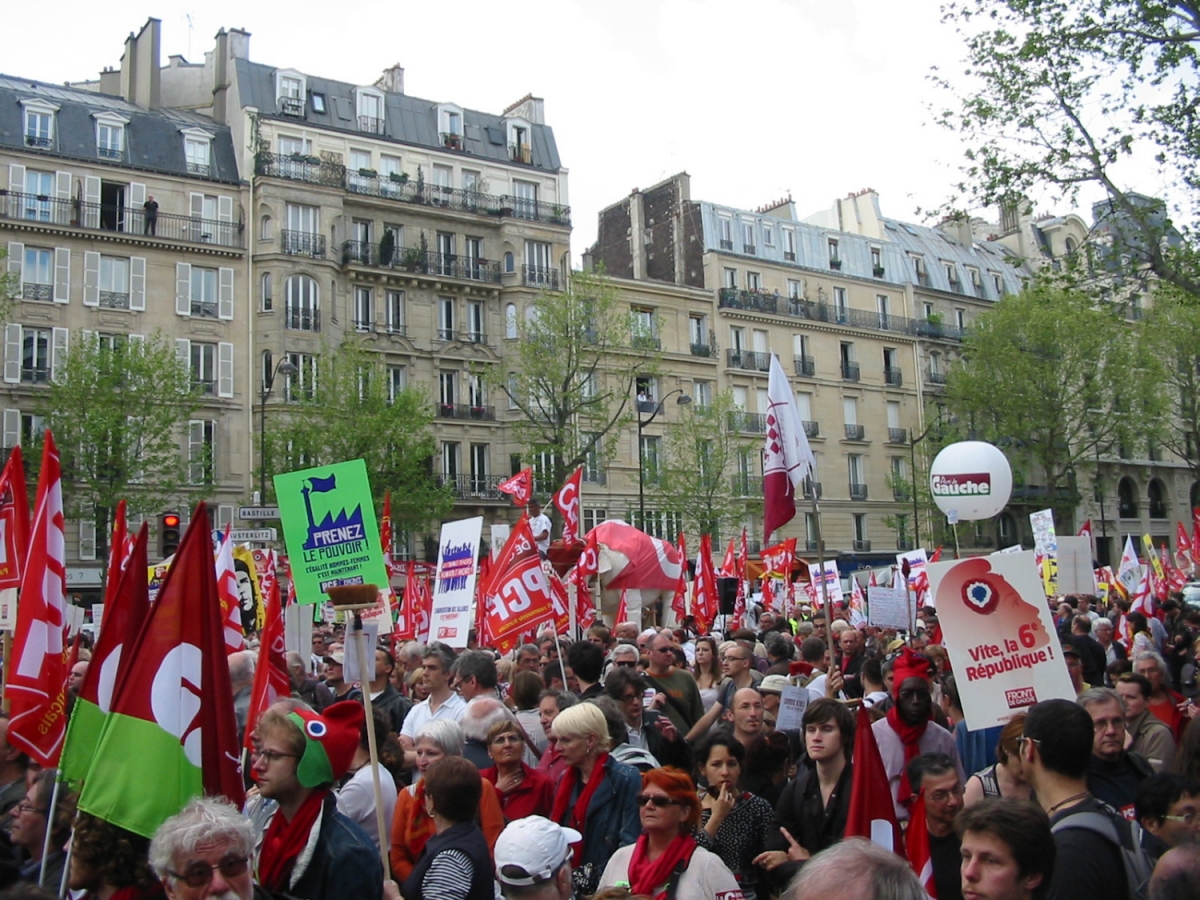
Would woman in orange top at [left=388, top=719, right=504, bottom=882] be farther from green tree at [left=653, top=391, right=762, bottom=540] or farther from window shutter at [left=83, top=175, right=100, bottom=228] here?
green tree at [left=653, top=391, right=762, bottom=540]

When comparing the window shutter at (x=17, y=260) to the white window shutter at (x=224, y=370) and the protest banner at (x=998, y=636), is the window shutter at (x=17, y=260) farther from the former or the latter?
the protest banner at (x=998, y=636)

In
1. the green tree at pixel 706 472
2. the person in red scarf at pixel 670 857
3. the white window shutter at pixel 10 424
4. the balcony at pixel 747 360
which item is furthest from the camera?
the balcony at pixel 747 360

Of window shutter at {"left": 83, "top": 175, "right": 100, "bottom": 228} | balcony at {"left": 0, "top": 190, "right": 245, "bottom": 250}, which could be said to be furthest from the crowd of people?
window shutter at {"left": 83, "top": 175, "right": 100, "bottom": 228}

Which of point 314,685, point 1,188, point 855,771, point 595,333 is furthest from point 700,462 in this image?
point 855,771

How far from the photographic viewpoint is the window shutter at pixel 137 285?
124ft

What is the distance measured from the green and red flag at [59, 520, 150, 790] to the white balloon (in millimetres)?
9450

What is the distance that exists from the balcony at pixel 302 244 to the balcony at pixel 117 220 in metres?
1.42

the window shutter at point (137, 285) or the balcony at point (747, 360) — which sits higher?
the window shutter at point (137, 285)

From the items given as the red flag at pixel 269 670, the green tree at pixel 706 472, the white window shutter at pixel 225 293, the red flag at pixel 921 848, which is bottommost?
the red flag at pixel 921 848

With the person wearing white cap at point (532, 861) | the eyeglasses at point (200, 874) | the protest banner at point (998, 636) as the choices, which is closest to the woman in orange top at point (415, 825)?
the person wearing white cap at point (532, 861)

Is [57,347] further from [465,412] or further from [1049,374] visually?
[1049,374]

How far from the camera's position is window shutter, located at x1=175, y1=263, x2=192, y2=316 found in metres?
38.5

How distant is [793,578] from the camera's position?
25.8 meters

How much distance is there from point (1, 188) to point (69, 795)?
3698 centimetres
